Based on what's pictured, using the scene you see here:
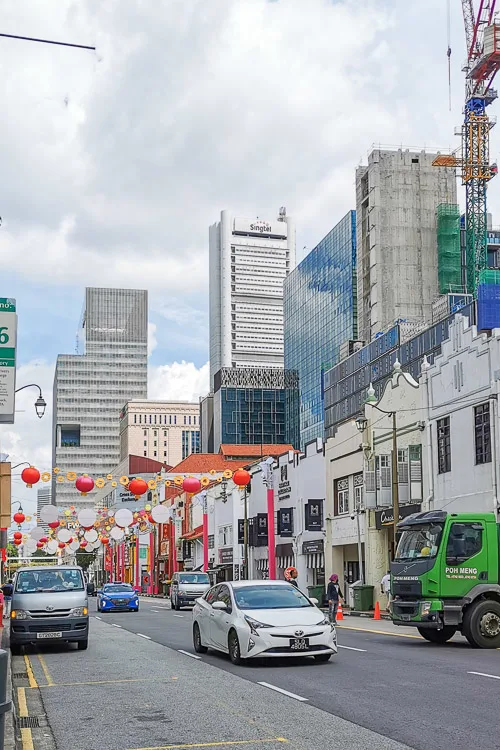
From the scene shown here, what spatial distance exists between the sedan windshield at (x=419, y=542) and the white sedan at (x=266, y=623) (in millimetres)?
5098

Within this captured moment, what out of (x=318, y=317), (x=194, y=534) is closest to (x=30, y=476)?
(x=194, y=534)

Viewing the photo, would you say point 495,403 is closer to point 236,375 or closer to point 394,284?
point 394,284

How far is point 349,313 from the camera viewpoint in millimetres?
143625

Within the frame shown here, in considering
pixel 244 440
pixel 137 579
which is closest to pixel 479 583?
pixel 137 579

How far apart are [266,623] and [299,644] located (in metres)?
0.63

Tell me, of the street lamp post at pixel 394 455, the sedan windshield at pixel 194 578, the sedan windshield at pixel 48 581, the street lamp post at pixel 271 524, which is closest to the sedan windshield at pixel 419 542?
the sedan windshield at pixel 48 581

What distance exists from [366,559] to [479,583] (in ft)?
78.4

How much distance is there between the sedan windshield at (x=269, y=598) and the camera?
56.1 feet

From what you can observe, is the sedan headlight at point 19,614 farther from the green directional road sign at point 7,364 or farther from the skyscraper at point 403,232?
the skyscraper at point 403,232

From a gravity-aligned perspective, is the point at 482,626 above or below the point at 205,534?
below

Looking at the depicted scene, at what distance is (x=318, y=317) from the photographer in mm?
160250

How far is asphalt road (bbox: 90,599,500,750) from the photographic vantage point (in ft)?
32.8

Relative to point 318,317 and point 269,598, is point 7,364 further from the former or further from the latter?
point 318,317

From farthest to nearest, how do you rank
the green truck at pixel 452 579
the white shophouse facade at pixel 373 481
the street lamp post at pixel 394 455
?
the white shophouse facade at pixel 373 481
the street lamp post at pixel 394 455
the green truck at pixel 452 579
